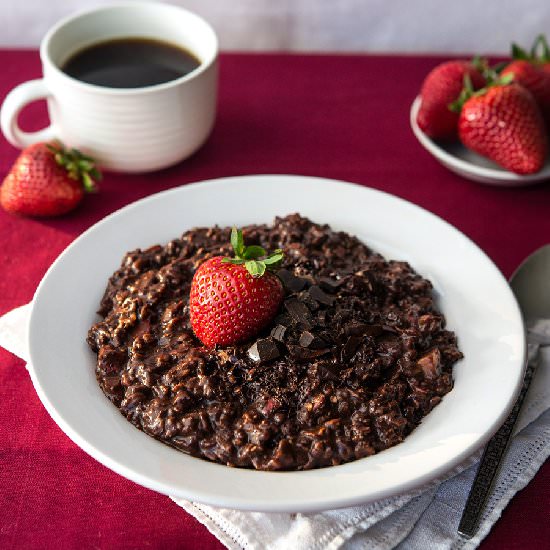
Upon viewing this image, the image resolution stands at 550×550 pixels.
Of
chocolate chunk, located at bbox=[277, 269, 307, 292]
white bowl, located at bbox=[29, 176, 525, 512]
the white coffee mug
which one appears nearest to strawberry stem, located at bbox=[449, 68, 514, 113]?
white bowl, located at bbox=[29, 176, 525, 512]

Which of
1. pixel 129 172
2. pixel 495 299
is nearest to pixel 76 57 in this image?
pixel 129 172

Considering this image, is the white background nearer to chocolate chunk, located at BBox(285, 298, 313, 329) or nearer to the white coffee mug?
the white coffee mug

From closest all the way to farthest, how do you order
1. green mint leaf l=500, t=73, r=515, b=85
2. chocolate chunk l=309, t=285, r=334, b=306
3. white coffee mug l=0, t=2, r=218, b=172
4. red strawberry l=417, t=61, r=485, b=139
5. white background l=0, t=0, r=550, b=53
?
1. chocolate chunk l=309, t=285, r=334, b=306
2. white coffee mug l=0, t=2, r=218, b=172
3. green mint leaf l=500, t=73, r=515, b=85
4. red strawberry l=417, t=61, r=485, b=139
5. white background l=0, t=0, r=550, b=53

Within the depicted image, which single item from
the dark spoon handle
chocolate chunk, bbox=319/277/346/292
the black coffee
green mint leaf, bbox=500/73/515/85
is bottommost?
the dark spoon handle

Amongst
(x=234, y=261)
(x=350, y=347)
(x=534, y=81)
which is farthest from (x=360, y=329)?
(x=534, y=81)

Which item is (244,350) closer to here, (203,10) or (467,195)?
(467,195)

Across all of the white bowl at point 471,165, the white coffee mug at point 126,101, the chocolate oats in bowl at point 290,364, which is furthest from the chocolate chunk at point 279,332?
the white bowl at point 471,165

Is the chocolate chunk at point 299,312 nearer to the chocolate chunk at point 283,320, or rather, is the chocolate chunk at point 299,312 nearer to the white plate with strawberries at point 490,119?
the chocolate chunk at point 283,320
